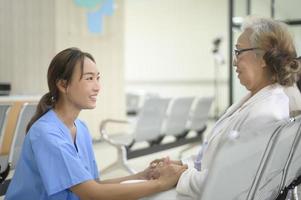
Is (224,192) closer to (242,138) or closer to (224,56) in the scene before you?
(242,138)

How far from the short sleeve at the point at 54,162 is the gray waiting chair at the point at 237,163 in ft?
1.53

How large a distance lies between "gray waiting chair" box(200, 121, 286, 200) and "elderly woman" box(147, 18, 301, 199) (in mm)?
162

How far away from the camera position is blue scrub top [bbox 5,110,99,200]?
1378mm

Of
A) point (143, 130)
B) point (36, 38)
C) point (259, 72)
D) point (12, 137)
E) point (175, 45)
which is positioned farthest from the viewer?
point (175, 45)

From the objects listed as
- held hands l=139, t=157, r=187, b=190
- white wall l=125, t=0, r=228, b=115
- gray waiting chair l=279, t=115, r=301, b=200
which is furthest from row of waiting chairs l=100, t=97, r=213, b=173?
white wall l=125, t=0, r=228, b=115

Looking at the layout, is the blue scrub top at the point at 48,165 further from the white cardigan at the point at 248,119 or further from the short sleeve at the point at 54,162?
the white cardigan at the point at 248,119

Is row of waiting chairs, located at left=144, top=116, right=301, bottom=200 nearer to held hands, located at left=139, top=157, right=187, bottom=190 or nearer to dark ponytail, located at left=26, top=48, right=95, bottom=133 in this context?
held hands, located at left=139, top=157, right=187, bottom=190

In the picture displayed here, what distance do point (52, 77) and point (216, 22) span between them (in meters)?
9.00

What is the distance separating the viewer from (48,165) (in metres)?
1.38

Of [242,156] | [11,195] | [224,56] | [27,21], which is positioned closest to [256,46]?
[242,156]

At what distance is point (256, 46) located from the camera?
5.30ft

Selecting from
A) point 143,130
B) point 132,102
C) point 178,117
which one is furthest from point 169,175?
point 132,102

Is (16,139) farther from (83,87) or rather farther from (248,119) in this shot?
(248,119)

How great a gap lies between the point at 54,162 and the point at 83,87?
298 mm
